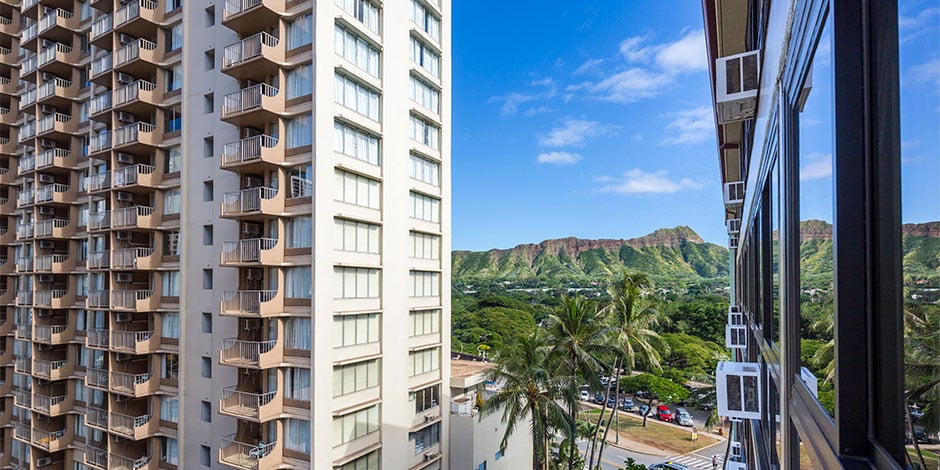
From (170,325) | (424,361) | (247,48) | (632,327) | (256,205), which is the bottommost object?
(424,361)

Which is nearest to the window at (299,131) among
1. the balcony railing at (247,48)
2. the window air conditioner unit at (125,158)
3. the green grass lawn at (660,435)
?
the balcony railing at (247,48)

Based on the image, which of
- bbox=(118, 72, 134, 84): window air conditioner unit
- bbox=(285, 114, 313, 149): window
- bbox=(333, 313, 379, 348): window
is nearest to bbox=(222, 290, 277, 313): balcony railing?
bbox=(333, 313, 379, 348): window

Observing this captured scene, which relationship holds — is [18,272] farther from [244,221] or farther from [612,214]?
[612,214]

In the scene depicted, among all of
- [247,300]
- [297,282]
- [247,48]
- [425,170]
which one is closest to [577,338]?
[425,170]

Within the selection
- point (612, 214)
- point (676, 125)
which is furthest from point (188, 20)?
point (676, 125)

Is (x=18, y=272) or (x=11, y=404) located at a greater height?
(x=18, y=272)

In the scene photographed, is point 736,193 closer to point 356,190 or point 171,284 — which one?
point 356,190
